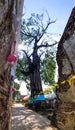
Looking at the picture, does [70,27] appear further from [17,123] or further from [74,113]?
[17,123]

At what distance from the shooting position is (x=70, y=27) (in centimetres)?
805

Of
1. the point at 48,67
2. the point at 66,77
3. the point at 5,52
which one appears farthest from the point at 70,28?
the point at 48,67

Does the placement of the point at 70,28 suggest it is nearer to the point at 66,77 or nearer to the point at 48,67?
the point at 66,77

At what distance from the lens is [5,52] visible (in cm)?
204

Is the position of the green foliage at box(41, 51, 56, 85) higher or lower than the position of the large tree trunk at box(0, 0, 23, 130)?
higher

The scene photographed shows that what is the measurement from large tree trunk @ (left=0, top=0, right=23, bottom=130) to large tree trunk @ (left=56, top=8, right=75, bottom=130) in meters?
Answer: 5.12

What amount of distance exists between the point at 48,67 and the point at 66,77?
67.7ft

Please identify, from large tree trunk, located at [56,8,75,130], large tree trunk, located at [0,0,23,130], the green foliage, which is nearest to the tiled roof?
large tree trunk, located at [56,8,75,130]

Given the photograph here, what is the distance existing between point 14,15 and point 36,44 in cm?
2008

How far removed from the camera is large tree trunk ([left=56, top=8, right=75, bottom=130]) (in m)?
7.27

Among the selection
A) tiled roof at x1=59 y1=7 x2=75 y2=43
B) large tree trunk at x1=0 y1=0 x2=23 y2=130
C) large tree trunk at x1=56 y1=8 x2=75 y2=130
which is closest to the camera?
large tree trunk at x1=0 y1=0 x2=23 y2=130

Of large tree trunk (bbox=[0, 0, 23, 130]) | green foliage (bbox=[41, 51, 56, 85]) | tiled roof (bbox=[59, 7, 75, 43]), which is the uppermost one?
green foliage (bbox=[41, 51, 56, 85])

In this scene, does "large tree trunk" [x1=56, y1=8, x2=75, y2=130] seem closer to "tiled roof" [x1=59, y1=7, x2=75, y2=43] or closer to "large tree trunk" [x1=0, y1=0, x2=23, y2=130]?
"tiled roof" [x1=59, y1=7, x2=75, y2=43]

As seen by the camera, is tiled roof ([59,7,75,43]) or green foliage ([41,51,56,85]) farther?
green foliage ([41,51,56,85])
